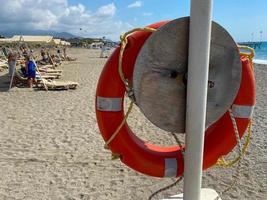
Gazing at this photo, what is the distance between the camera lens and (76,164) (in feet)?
13.4

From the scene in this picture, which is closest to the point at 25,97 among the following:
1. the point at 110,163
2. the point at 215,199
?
the point at 110,163

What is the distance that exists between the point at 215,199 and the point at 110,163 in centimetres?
217

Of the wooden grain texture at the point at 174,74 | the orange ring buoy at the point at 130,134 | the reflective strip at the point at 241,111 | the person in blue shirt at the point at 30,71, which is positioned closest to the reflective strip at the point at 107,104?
the orange ring buoy at the point at 130,134

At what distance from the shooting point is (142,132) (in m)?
5.60

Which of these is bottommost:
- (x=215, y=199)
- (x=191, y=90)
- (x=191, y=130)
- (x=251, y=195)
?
(x=251, y=195)

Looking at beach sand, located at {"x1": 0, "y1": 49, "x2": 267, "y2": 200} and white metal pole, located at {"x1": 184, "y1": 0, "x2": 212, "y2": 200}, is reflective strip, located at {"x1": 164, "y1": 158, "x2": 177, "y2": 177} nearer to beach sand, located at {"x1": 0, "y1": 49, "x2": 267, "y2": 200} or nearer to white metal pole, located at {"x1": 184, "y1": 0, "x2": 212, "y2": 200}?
white metal pole, located at {"x1": 184, "y1": 0, "x2": 212, "y2": 200}

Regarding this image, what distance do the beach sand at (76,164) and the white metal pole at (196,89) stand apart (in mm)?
1703

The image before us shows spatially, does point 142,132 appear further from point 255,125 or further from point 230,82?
point 230,82

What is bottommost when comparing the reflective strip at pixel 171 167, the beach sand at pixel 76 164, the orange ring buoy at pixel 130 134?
the beach sand at pixel 76 164

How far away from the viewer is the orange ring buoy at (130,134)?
184cm

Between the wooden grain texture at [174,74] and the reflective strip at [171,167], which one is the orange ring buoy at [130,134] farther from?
the wooden grain texture at [174,74]

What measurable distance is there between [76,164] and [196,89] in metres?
2.86

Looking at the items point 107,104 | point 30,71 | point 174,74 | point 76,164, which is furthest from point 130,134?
point 30,71

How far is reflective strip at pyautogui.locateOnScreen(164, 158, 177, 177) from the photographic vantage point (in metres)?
1.90
